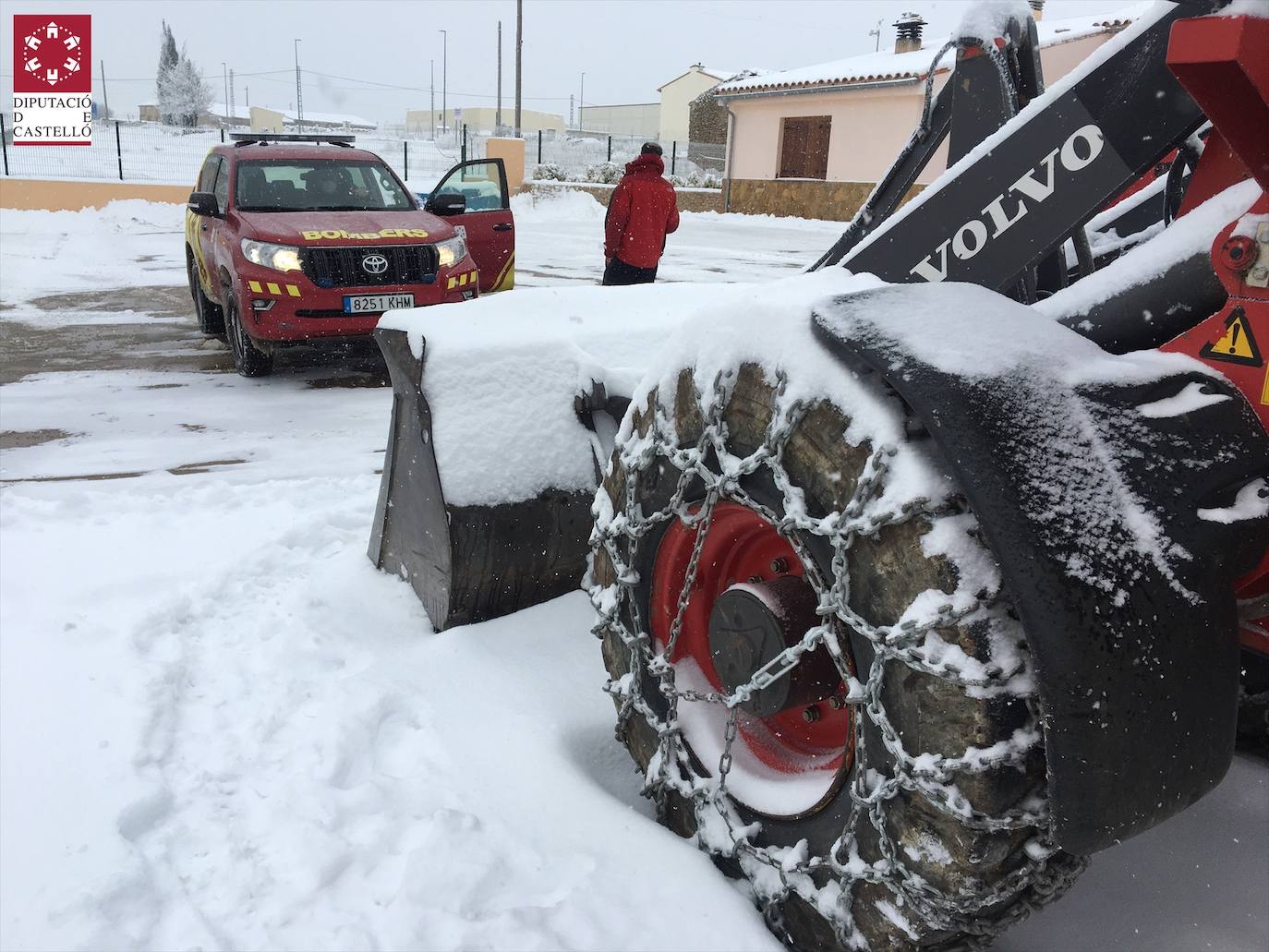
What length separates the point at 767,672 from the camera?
1.62m

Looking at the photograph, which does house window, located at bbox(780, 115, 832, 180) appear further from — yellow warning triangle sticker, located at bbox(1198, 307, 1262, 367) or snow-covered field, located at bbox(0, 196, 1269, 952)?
yellow warning triangle sticker, located at bbox(1198, 307, 1262, 367)

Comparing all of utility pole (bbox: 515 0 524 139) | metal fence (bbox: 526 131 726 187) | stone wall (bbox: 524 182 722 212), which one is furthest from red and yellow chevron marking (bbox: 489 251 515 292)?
utility pole (bbox: 515 0 524 139)

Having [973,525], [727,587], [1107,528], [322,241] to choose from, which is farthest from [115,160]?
[1107,528]

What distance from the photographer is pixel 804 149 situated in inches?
1136

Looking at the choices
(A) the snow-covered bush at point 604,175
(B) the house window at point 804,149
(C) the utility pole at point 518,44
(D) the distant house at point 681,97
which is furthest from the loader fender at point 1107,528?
(D) the distant house at point 681,97

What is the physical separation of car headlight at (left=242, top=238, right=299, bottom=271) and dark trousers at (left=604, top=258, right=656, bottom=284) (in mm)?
2797

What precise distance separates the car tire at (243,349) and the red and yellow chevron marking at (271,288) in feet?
1.01

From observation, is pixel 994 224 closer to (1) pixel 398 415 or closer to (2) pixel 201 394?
(1) pixel 398 415

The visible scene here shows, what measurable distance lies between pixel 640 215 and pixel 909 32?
24834mm

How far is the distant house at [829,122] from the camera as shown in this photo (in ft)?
79.5

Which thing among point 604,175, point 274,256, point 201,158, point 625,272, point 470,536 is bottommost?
point 470,536

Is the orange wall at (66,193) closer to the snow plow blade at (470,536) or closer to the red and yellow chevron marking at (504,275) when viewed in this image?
the red and yellow chevron marking at (504,275)

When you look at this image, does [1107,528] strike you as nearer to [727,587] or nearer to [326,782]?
[727,587]

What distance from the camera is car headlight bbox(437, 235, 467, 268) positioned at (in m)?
7.59
